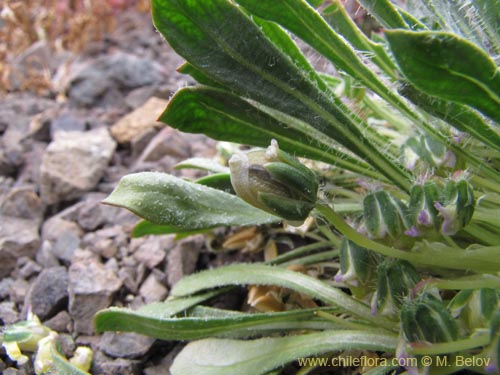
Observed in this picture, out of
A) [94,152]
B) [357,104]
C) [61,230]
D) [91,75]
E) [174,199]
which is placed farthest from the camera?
[91,75]

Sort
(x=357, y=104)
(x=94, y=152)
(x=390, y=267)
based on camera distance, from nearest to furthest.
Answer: (x=390, y=267) < (x=357, y=104) < (x=94, y=152)

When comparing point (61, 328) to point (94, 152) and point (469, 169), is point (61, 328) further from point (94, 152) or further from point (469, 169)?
point (469, 169)

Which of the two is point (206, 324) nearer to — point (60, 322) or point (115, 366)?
point (115, 366)

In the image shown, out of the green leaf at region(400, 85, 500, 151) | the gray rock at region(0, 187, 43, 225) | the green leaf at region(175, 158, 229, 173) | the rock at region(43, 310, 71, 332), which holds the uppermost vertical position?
the green leaf at region(400, 85, 500, 151)

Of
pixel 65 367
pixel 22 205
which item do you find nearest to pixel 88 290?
pixel 65 367

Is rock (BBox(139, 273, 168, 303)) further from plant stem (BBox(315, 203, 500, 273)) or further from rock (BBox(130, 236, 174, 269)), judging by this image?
plant stem (BBox(315, 203, 500, 273))

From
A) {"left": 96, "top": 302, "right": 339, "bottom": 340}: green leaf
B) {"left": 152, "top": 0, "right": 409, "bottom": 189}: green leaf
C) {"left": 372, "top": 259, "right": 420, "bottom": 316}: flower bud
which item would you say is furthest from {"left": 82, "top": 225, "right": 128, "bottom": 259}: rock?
{"left": 372, "top": 259, "right": 420, "bottom": 316}: flower bud

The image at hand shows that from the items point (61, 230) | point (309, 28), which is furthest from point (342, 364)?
point (61, 230)

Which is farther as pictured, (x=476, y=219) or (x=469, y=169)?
(x=469, y=169)
